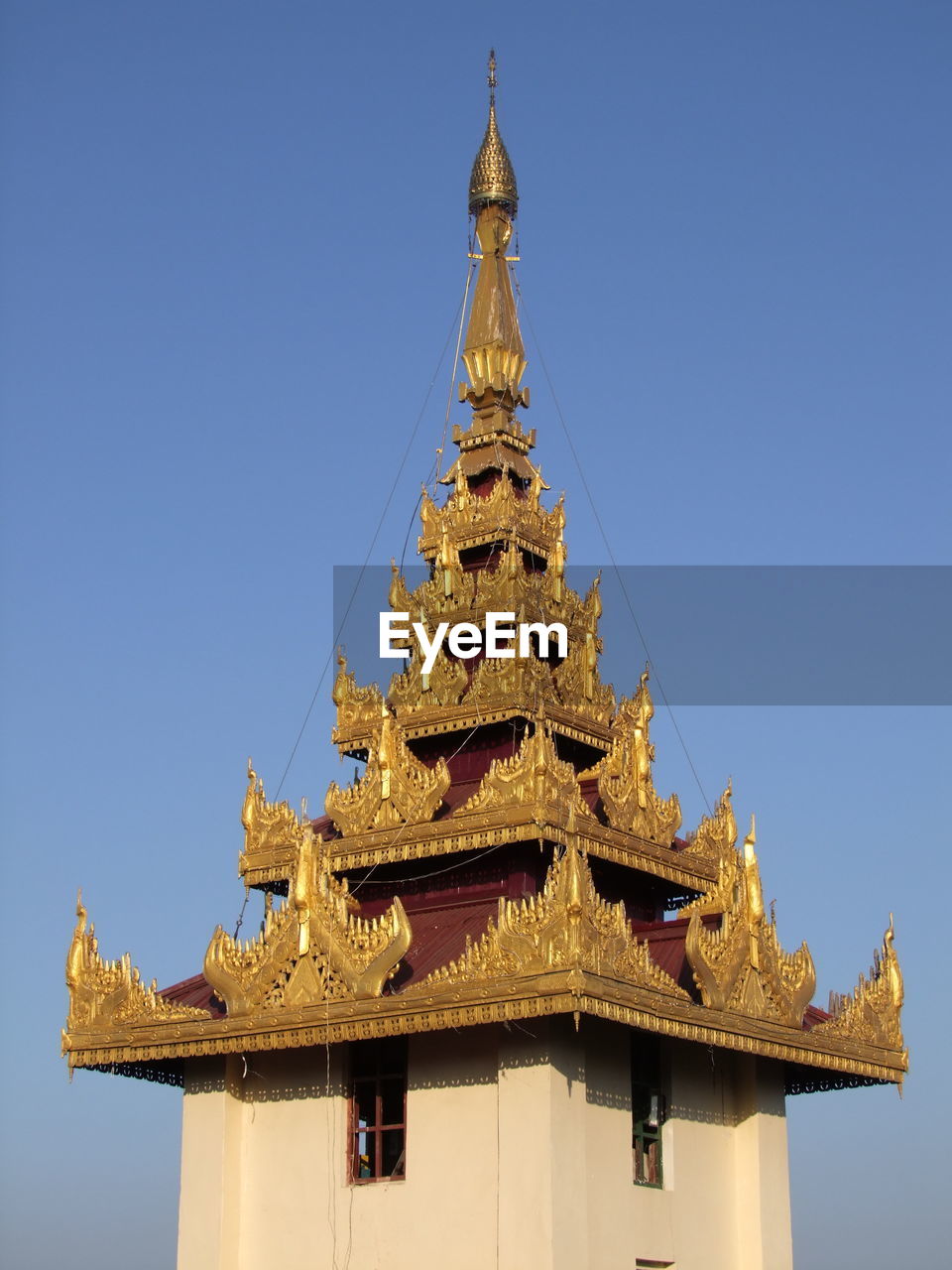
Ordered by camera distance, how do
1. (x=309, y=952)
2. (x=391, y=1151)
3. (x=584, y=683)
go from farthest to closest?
(x=584, y=683) < (x=391, y=1151) < (x=309, y=952)

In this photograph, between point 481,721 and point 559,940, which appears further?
point 481,721

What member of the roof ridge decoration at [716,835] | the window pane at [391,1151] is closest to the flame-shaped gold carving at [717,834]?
the roof ridge decoration at [716,835]

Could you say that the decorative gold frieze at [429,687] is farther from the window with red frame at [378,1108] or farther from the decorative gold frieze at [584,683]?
the window with red frame at [378,1108]

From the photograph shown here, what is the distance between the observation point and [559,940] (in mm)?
26797

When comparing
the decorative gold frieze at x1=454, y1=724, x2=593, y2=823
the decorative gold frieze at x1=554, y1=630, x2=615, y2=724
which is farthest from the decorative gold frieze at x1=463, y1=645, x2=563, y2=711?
the decorative gold frieze at x1=454, y1=724, x2=593, y2=823

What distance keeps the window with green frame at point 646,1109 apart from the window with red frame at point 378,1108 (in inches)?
126

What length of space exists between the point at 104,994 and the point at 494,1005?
23.3 ft

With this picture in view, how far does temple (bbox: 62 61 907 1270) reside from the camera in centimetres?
2753

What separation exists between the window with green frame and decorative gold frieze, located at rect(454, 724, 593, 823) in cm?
336

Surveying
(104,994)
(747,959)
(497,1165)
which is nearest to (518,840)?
(747,959)

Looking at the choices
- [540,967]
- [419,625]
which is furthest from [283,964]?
[419,625]

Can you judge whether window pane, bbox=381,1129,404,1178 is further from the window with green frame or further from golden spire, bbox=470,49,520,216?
golden spire, bbox=470,49,520,216

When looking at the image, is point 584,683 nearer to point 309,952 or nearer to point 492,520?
point 492,520

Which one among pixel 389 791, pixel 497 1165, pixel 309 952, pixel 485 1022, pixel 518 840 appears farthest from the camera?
pixel 389 791
